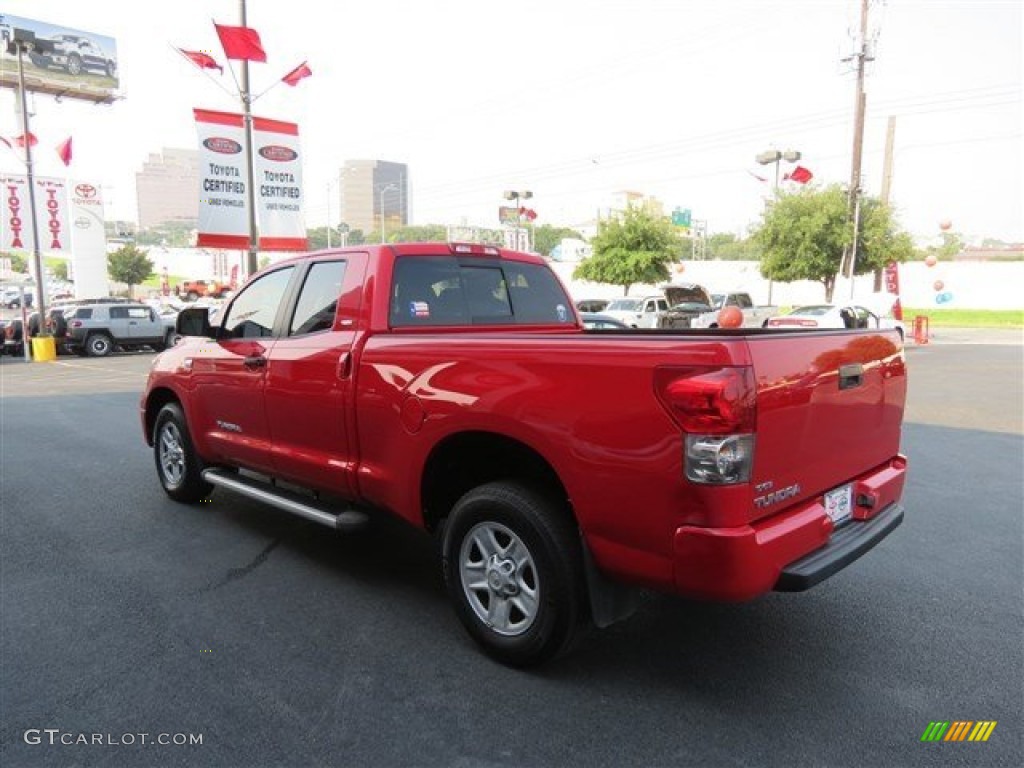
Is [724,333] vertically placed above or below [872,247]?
below

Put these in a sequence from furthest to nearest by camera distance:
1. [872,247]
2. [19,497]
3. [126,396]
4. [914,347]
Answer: [872,247], [914,347], [126,396], [19,497]

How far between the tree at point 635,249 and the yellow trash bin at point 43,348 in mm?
24758

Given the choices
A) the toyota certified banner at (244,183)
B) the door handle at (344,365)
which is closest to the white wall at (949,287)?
the toyota certified banner at (244,183)

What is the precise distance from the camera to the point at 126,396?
12.8 meters

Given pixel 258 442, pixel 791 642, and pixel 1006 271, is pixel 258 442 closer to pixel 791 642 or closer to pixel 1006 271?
pixel 791 642

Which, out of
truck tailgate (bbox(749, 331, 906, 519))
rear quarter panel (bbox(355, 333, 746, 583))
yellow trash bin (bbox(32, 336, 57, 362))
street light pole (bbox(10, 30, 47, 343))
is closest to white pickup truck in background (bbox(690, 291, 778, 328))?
truck tailgate (bbox(749, 331, 906, 519))

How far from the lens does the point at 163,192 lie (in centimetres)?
18562

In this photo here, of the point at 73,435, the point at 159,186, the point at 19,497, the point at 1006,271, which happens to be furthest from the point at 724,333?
the point at 159,186

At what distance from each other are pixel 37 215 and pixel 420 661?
26.4 m

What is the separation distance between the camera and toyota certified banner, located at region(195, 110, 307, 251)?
1512 cm

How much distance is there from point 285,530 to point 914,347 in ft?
79.4

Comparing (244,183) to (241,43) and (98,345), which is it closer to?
(241,43)

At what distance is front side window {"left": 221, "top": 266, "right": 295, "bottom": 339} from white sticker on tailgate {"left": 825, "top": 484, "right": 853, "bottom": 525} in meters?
3.42

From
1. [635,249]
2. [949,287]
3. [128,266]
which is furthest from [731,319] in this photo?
[128,266]
